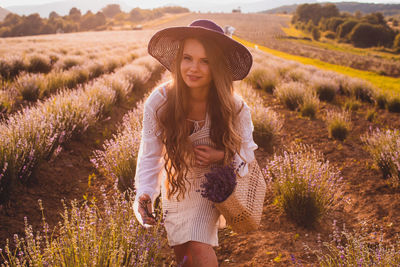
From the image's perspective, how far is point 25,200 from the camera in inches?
113

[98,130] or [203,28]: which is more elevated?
[203,28]

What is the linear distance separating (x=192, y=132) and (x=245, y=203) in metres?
0.67

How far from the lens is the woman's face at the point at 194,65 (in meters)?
2.00

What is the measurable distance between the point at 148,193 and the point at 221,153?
56cm

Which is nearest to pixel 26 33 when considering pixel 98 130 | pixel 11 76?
pixel 11 76

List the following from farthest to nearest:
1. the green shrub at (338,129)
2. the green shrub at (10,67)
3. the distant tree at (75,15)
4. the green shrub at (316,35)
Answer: the distant tree at (75,15), the green shrub at (316,35), the green shrub at (10,67), the green shrub at (338,129)

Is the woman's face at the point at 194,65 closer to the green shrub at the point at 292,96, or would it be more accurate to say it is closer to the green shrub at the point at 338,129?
the green shrub at the point at 338,129

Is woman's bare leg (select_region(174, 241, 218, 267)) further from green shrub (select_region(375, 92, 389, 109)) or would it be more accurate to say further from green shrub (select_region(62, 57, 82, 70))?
green shrub (select_region(62, 57, 82, 70))

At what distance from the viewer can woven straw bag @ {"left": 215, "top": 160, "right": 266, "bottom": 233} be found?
1.81 metres

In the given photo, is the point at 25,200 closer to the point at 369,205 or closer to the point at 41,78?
the point at 369,205

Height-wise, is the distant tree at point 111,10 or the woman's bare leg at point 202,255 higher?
the distant tree at point 111,10

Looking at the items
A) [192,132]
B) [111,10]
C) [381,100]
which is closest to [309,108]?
[381,100]

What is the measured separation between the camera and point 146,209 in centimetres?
183

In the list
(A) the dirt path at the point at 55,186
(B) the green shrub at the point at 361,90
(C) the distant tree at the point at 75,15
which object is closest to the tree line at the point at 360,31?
(B) the green shrub at the point at 361,90
